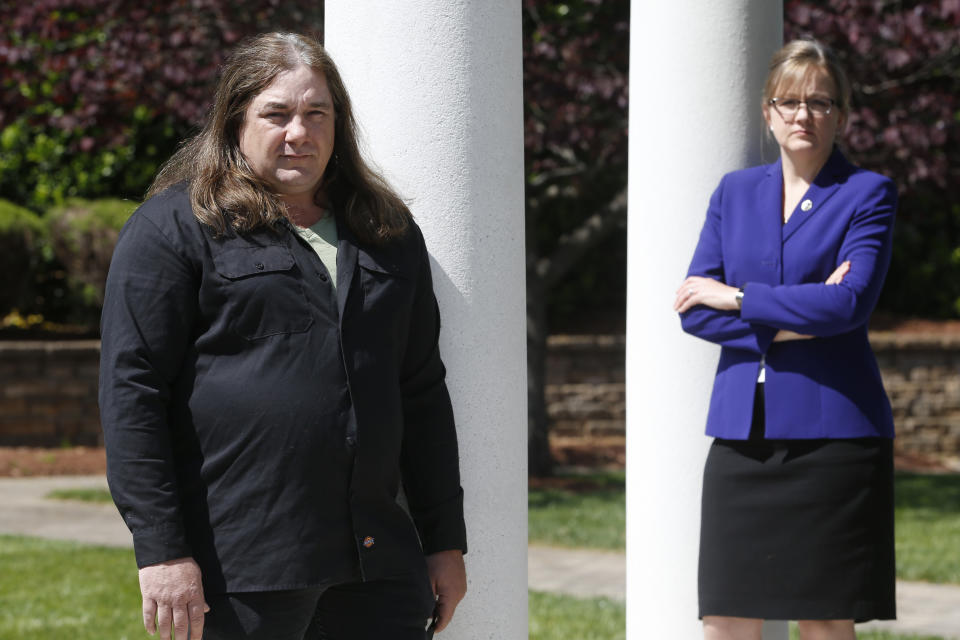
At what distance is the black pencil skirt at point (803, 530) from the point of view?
3.41m

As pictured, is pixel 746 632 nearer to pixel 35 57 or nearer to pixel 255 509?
pixel 255 509

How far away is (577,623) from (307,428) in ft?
12.2

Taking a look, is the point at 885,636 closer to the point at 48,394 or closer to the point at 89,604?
the point at 89,604

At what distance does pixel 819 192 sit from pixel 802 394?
1.95 ft

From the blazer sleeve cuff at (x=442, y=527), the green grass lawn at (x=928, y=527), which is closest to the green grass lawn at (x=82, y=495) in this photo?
the green grass lawn at (x=928, y=527)

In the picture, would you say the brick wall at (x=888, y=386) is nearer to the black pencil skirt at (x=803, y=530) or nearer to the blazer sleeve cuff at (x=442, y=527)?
the black pencil skirt at (x=803, y=530)

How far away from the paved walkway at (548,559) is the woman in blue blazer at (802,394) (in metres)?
2.65

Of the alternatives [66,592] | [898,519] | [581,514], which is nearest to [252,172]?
[66,592]

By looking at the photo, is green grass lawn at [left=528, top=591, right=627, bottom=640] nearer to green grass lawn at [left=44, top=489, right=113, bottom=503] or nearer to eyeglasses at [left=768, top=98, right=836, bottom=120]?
eyeglasses at [left=768, top=98, right=836, bottom=120]

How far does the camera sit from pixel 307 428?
242cm

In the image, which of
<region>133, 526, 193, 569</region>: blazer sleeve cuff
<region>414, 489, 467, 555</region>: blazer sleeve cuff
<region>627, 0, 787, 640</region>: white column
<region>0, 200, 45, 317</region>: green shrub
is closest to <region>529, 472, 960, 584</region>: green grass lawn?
<region>627, 0, 787, 640</region>: white column

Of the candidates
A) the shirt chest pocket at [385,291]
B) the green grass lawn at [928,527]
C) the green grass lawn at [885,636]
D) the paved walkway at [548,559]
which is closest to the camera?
the shirt chest pocket at [385,291]

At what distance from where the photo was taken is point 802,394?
3.41 m

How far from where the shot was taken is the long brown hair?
8.16 ft
